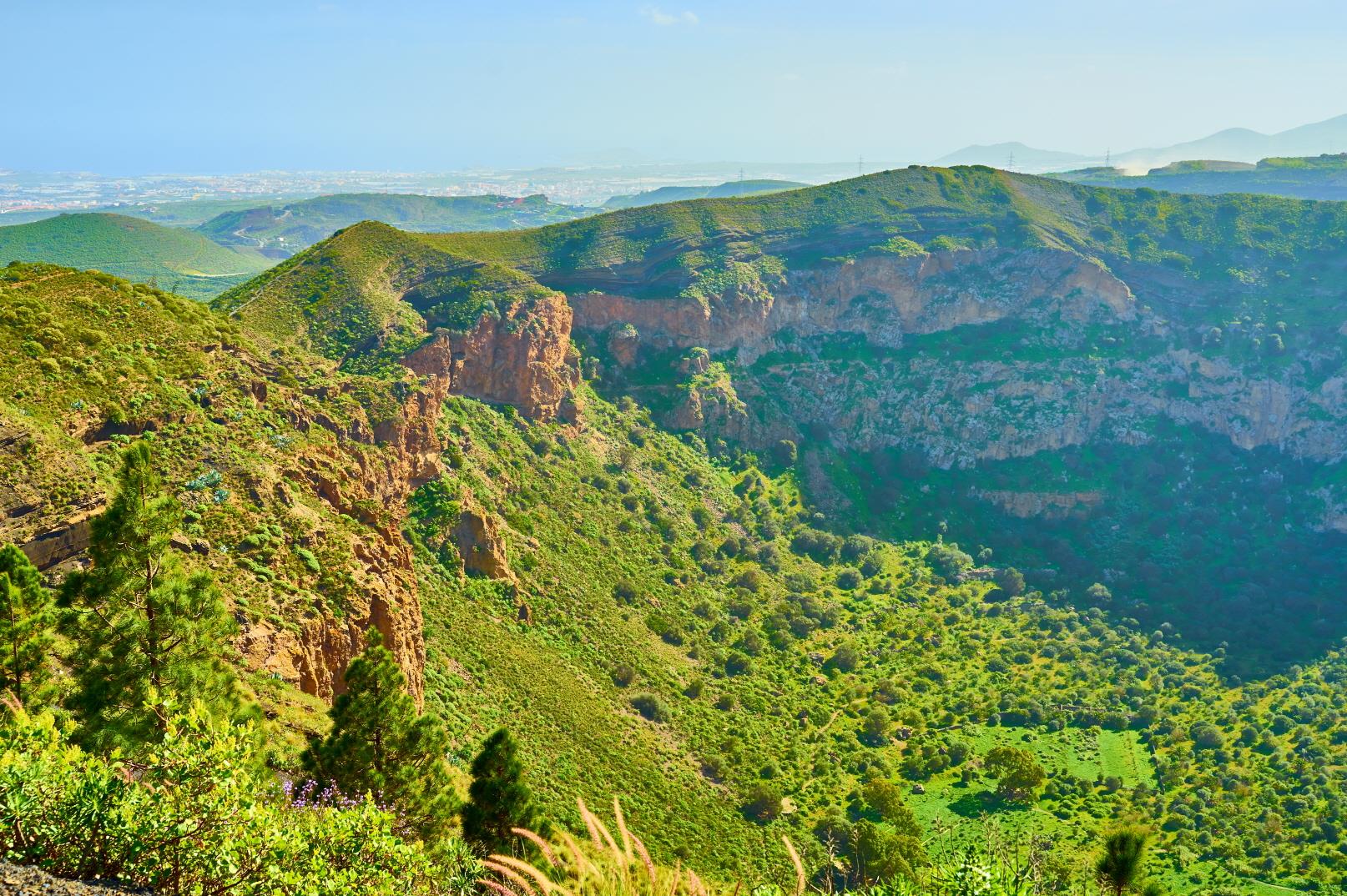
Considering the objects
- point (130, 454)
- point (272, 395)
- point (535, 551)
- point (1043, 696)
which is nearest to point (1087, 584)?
point (1043, 696)

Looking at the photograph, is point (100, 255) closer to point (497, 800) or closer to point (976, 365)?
point (976, 365)

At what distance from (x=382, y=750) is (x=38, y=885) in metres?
10.6

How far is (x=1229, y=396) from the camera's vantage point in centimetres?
9831

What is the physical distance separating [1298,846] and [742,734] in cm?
3401

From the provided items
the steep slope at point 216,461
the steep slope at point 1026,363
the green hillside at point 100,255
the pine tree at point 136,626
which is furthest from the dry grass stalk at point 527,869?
the green hillside at point 100,255

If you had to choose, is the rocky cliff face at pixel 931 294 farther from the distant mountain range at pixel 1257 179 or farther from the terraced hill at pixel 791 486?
the distant mountain range at pixel 1257 179

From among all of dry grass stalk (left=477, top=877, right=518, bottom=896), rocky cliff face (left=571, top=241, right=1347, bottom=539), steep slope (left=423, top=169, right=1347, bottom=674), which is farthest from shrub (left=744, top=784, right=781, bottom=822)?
rocky cliff face (left=571, top=241, right=1347, bottom=539)

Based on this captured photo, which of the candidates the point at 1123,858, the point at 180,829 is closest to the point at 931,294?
the point at 1123,858

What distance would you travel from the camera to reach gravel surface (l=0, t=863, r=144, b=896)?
11.8m

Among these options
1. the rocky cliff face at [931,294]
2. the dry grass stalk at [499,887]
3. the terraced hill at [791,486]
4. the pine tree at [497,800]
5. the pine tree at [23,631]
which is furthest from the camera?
the rocky cliff face at [931,294]

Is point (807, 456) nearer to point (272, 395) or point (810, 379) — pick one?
point (810, 379)

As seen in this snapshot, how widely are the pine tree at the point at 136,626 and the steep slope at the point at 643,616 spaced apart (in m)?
4.59

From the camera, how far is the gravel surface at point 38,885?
11797 mm

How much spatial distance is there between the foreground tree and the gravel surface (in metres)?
16.9
